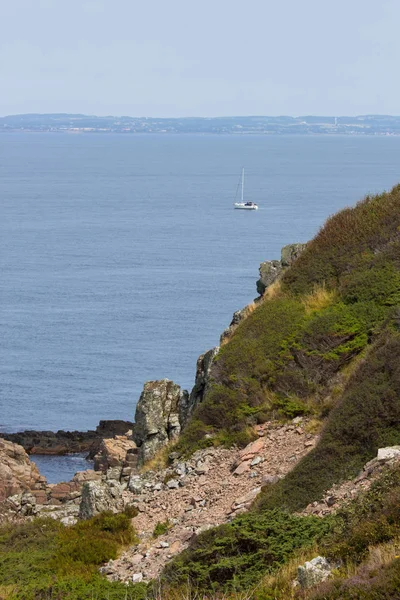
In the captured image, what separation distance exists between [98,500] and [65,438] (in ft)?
106

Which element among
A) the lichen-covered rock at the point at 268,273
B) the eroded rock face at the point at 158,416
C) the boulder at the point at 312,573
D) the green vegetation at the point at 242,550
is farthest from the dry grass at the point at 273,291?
the boulder at the point at 312,573

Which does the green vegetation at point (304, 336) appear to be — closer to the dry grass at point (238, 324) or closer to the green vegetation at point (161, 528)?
the dry grass at point (238, 324)

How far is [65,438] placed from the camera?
50.6m

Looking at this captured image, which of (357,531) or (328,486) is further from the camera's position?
(328,486)

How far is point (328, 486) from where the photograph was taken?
15.4 m

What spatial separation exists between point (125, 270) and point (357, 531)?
83.7 meters

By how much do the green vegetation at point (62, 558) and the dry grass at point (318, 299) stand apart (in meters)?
7.49

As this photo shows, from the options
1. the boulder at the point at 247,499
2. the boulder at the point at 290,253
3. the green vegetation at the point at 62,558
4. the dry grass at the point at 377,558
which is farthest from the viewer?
the boulder at the point at 290,253

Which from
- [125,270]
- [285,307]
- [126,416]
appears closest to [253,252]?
[125,270]

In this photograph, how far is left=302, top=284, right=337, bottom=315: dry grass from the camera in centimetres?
2320

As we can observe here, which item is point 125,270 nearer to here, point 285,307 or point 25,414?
point 25,414

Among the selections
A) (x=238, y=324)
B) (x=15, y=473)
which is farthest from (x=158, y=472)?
(x=15, y=473)

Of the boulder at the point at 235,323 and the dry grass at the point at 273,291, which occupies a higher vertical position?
the dry grass at the point at 273,291

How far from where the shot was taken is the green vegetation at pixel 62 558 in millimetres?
14273
